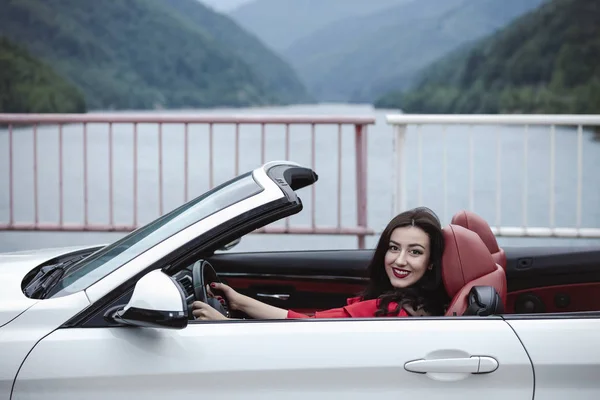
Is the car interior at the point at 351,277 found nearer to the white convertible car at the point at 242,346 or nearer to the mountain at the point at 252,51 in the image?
the white convertible car at the point at 242,346

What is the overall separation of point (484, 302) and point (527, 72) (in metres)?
48.1

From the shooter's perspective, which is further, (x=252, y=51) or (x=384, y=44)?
(x=384, y=44)

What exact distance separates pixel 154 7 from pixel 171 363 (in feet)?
218

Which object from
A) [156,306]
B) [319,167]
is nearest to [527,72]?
[319,167]

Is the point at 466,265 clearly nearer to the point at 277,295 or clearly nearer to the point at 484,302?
the point at 484,302

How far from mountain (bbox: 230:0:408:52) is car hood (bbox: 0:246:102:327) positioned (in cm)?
8040

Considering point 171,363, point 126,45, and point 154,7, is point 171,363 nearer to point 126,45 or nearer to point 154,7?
point 126,45

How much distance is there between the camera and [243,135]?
24.1ft

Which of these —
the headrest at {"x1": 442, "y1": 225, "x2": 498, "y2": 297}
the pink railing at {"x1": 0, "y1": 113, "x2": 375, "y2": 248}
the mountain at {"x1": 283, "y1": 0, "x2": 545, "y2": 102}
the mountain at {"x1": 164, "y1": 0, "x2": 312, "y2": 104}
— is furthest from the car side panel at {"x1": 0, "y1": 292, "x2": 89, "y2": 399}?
the mountain at {"x1": 164, "y1": 0, "x2": 312, "y2": 104}

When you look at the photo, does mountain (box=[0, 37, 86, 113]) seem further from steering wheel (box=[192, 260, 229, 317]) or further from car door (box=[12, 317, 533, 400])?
car door (box=[12, 317, 533, 400])

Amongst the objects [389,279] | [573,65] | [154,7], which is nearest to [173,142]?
[389,279]

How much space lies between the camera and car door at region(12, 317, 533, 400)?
86.0 inches

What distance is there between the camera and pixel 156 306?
6.91ft

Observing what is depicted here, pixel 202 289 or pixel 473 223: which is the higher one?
pixel 473 223
